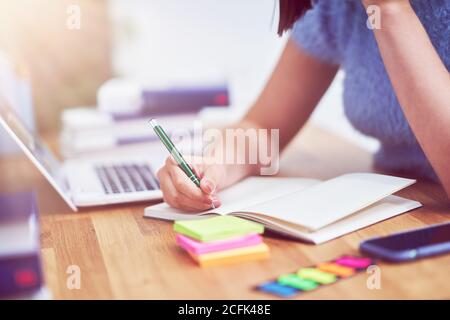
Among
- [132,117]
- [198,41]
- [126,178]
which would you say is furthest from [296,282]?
[198,41]

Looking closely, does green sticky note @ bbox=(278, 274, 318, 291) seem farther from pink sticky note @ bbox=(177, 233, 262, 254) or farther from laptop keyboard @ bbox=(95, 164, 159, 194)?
laptop keyboard @ bbox=(95, 164, 159, 194)

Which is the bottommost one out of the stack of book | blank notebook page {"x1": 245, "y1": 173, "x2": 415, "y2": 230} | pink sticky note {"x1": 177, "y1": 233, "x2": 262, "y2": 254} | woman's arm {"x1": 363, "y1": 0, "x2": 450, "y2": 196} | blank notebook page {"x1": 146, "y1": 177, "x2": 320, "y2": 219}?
pink sticky note {"x1": 177, "y1": 233, "x2": 262, "y2": 254}

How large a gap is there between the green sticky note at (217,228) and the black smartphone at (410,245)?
0.13 m

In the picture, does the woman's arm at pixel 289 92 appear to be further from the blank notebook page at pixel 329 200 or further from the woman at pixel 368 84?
the blank notebook page at pixel 329 200

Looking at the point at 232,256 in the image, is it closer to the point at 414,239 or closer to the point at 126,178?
the point at 414,239

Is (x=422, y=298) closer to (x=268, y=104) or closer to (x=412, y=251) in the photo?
(x=412, y=251)

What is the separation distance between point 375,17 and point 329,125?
28.0 inches

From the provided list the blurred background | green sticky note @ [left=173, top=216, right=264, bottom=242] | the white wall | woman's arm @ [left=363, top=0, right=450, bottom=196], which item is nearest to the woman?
woman's arm @ [left=363, top=0, right=450, bottom=196]

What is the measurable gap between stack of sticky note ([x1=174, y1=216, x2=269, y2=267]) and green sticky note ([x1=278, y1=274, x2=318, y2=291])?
2.5 inches

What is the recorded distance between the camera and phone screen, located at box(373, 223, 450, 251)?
70 centimetres

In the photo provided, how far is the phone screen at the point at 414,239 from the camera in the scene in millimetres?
704

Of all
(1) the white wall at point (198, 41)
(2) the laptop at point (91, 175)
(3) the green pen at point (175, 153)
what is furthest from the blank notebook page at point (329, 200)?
(1) the white wall at point (198, 41)

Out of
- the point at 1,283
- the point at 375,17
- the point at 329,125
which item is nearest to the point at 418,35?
the point at 375,17

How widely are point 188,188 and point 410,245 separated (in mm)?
309
